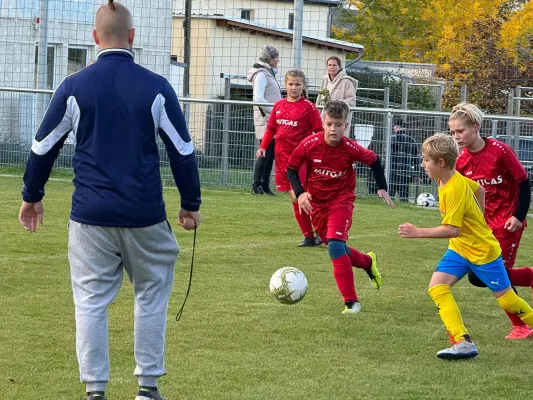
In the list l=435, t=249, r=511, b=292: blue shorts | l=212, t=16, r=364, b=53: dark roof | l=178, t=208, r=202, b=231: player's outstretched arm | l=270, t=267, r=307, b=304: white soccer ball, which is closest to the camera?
l=178, t=208, r=202, b=231: player's outstretched arm

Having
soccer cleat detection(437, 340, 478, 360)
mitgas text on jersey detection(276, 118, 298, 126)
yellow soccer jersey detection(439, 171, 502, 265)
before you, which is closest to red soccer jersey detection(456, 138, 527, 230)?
yellow soccer jersey detection(439, 171, 502, 265)

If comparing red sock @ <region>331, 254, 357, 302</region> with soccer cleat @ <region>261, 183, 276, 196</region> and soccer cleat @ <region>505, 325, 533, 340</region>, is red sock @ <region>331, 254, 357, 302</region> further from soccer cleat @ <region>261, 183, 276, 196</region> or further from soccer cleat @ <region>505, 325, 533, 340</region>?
soccer cleat @ <region>261, 183, 276, 196</region>

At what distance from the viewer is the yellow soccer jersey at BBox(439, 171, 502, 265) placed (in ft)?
21.0

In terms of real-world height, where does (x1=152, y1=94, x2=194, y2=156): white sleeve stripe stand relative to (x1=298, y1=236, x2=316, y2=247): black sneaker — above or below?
above

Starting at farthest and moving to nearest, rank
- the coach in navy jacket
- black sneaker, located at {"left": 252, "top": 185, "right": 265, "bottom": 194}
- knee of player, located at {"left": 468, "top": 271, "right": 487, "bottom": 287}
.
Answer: black sneaker, located at {"left": 252, "top": 185, "right": 265, "bottom": 194} < knee of player, located at {"left": 468, "top": 271, "right": 487, "bottom": 287} < the coach in navy jacket

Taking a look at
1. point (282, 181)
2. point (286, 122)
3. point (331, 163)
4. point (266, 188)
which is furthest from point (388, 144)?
point (331, 163)

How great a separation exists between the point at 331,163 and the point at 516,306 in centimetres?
219

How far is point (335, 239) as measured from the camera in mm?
7914

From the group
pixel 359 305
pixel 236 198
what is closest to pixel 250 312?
pixel 359 305

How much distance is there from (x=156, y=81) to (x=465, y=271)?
261cm

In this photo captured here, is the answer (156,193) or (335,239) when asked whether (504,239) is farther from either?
(156,193)

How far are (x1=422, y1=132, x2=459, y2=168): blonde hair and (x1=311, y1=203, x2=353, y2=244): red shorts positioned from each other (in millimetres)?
1656

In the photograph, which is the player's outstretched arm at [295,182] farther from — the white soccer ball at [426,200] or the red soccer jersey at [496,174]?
the white soccer ball at [426,200]

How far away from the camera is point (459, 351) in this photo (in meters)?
6.30
